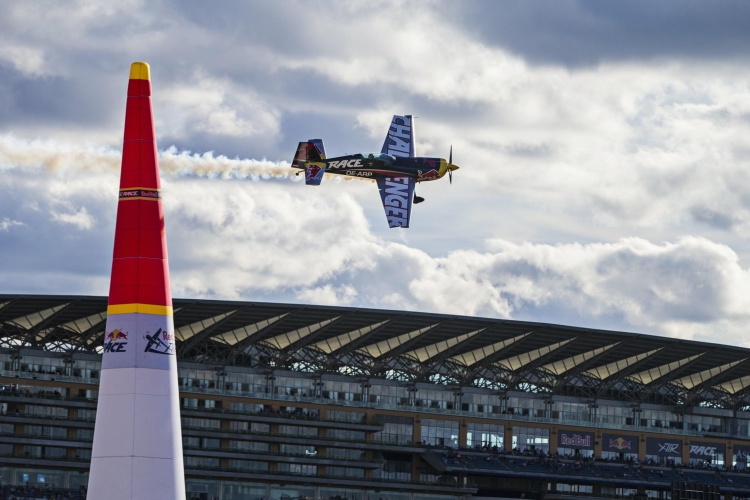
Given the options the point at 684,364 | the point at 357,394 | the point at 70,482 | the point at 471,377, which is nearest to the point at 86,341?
the point at 70,482

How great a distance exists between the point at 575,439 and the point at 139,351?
116 m

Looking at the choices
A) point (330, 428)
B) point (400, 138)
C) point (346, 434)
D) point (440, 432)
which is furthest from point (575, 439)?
point (400, 138)

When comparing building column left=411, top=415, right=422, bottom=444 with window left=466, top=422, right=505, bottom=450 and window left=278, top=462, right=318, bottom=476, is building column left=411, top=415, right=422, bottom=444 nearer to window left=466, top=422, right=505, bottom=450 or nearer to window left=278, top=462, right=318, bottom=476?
window left=466, top=422, right=505, bottom=450

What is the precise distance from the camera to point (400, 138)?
93.4m

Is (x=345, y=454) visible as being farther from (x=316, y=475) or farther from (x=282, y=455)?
(x=282, y=455)

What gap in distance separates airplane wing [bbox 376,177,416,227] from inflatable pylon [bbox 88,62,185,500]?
56825 millimetres

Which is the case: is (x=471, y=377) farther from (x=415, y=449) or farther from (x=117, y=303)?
(x=117, y=303)

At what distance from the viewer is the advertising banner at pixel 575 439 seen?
446 feet

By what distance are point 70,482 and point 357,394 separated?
32312 mm

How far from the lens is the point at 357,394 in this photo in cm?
12938

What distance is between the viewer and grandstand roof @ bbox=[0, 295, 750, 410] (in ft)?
380

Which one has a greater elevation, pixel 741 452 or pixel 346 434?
pixel 741 452

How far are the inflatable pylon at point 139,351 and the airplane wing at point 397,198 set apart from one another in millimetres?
56825

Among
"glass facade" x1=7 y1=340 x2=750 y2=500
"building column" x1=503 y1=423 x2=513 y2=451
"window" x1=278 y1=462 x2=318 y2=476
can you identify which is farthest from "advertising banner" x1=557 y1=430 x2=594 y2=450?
"window" x1=278 y1=462 x2=318 y2=476
